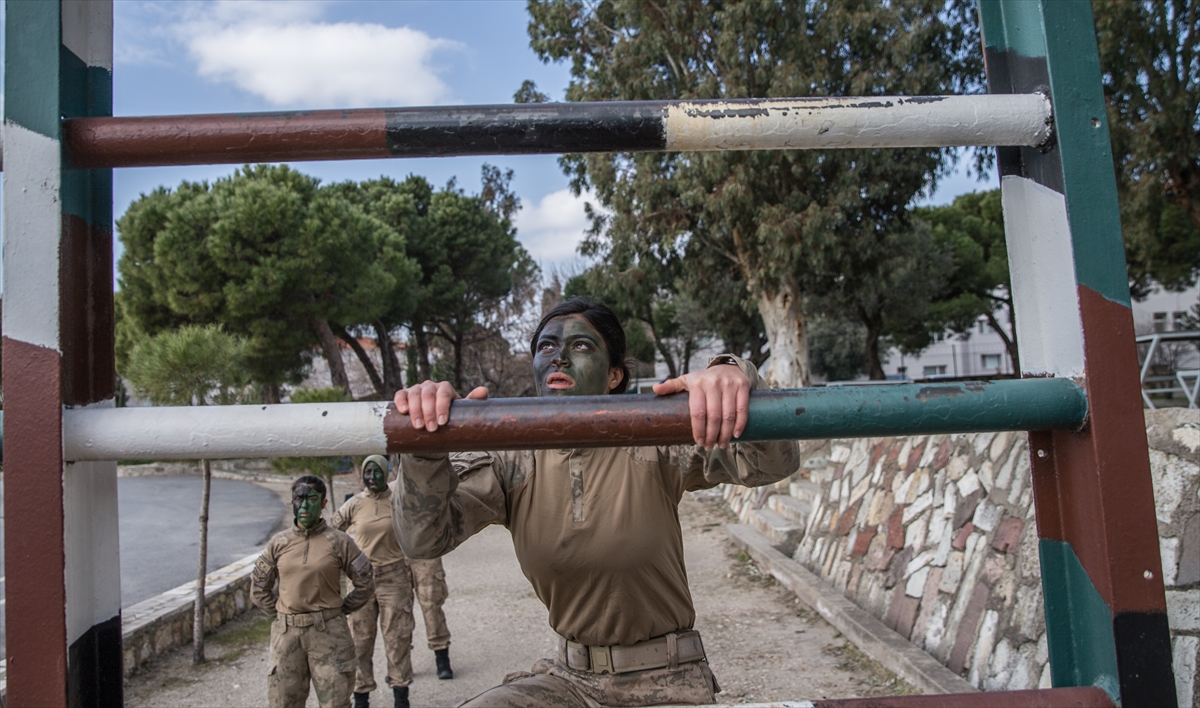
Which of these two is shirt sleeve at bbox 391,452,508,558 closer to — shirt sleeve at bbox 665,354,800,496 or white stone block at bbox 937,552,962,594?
shirt sleeve at bbox 665,354,800,496

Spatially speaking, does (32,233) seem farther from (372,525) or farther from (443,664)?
(443,664)

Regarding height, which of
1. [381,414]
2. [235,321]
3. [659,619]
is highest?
[235,321]

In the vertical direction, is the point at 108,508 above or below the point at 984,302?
below

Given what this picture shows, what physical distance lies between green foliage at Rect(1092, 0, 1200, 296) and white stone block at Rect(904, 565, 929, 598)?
369 inches

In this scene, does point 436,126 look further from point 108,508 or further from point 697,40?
point 697,40

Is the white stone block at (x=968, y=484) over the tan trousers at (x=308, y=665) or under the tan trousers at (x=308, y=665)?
over

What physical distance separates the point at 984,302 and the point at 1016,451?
29085 millimetres

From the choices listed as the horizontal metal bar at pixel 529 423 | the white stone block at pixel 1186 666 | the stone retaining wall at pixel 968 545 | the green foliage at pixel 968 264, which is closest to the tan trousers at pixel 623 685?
the horizontal metal bar at pixel 529 423

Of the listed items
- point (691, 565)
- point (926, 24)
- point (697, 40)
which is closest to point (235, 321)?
point (697, 40)

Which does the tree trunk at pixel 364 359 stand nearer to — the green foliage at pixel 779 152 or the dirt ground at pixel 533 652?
the green foliage at pixel 779 152

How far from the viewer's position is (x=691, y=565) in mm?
10000

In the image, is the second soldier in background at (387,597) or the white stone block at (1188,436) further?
the second soldier in background at (387,597)

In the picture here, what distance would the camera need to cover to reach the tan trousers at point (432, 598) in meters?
7.14

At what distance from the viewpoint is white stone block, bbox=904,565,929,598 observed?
592 centimetres
